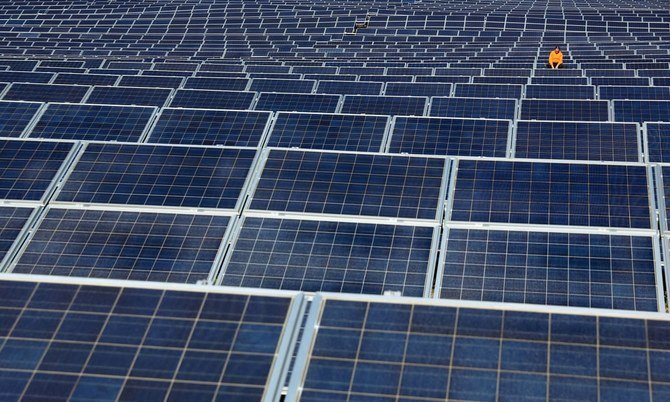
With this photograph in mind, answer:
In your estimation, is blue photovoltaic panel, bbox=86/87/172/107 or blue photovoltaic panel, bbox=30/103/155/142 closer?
blue photovoltaic panel, bbox=30/103/155/142

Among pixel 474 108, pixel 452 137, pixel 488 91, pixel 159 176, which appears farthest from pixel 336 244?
pixel 488 91

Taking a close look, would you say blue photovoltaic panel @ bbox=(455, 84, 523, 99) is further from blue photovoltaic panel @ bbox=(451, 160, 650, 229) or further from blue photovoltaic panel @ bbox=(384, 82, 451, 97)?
blue photovoltaic panel @ bbox=(451, 160, 650, 229)

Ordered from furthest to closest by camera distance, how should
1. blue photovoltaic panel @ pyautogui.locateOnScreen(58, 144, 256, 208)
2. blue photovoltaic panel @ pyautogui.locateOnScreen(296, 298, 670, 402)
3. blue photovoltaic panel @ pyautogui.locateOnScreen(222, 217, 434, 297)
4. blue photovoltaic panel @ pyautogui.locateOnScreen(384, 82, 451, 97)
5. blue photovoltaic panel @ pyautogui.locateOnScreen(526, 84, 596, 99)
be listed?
blue photovoltaic panel @ pyautogui.locateOnScreen(384, 82, 451, 97)
blue photovoltaic panel @ pyautogui.locateOnScreen(526, 84, 596, 99)
blue photovoltaic panel @ pyautogui.locateOnScreen(58, 144, 256, 208)
blue photovoltaic panel @ pyautogui.locateOnScreen(222, 217, 434, 297)
blue photovoltaic panel @ pyautogui.locateOnScreen(296, 298, 670, 402)

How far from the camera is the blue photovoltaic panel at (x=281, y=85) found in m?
30.2

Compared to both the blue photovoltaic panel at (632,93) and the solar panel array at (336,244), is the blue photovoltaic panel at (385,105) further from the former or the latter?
the blue photovoltaic panel at (632,93)

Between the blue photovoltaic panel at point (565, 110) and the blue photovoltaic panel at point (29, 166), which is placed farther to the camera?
the blue photovoltaic panel at point (565, 110)

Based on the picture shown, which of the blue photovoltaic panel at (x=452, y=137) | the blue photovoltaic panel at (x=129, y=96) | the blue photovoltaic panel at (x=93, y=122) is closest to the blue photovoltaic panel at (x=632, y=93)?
the blue photovoltaic panel at (x=452, y=137)

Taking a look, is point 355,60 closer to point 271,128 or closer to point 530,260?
point 271,128

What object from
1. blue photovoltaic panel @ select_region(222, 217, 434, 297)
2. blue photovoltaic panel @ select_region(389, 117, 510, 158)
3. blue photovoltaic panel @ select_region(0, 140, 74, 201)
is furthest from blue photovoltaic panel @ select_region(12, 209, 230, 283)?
blue photovoltaic panel @ select_region(389, 117, 510, 158)

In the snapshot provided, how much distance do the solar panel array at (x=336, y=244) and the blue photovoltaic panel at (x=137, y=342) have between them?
0.03m

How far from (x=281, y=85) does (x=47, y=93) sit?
9.96 m

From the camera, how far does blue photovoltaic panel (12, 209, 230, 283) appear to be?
14.2 meters

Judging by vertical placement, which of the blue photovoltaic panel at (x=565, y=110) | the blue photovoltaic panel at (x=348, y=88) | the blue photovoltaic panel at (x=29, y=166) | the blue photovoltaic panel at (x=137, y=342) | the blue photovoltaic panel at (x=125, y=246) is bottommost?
the blue photovoltaic panel at (x=137, y=342)

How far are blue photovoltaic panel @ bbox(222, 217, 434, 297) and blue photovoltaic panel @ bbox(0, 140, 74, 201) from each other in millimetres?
5576
